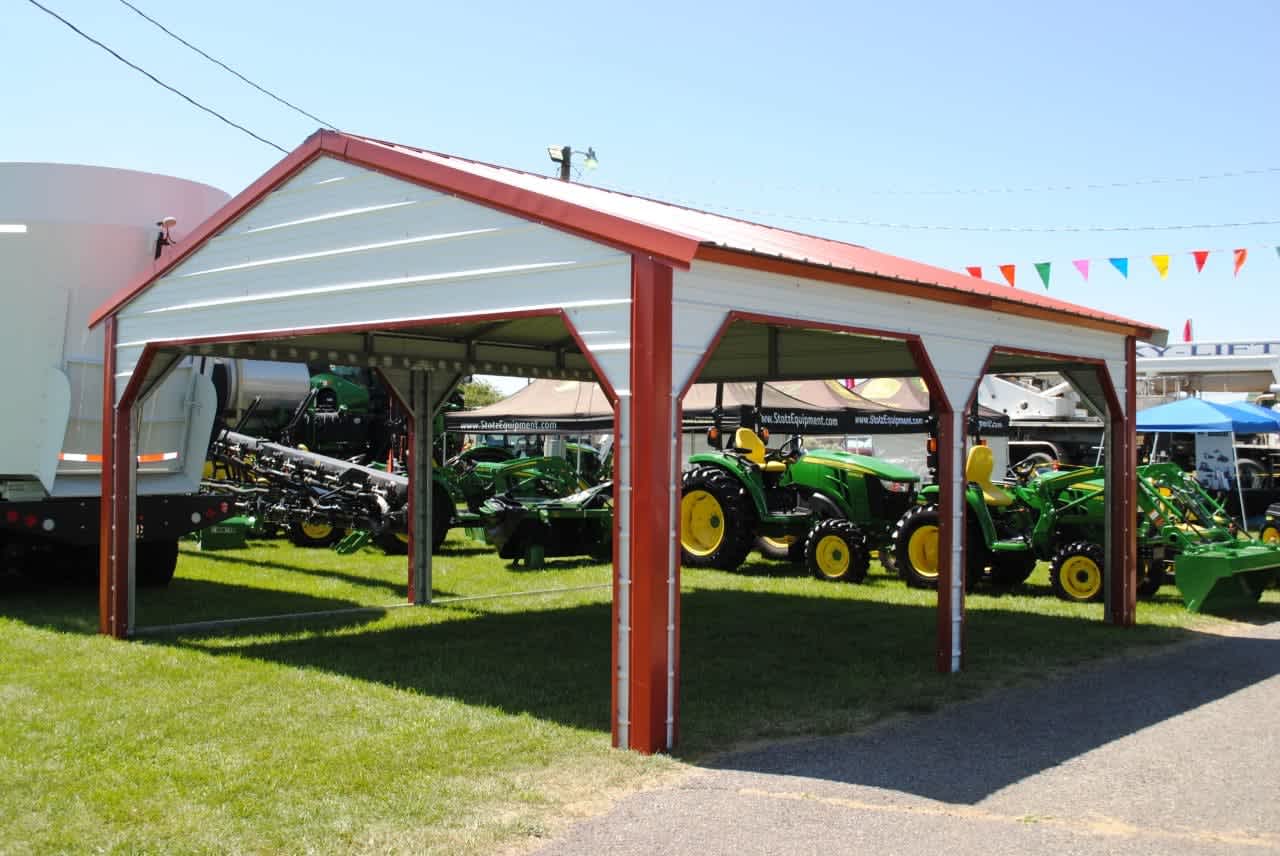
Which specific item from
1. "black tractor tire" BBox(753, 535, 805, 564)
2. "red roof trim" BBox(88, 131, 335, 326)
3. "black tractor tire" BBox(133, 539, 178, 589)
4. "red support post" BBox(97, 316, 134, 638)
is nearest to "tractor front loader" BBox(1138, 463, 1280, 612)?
"black tractor tire" BBox(753, 535, 805, 564)

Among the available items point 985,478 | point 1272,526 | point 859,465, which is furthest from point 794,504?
point 1272,526

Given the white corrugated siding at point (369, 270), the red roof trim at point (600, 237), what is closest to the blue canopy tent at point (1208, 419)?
the red roof trim at point (600, 237)

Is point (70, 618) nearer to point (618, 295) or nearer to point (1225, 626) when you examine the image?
point (618, 295)

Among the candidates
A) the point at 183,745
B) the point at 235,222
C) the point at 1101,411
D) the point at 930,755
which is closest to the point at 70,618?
the point at 235,222

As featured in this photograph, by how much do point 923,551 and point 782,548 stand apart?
9.14 feet

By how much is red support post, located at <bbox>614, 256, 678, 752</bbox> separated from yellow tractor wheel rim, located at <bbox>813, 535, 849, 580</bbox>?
23.6ft

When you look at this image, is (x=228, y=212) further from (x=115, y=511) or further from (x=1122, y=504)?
(x=1122, y=504)

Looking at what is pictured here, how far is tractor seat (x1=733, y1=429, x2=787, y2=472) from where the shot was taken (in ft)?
45.2

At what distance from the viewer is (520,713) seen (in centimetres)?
655

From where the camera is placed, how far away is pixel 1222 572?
10086 mm

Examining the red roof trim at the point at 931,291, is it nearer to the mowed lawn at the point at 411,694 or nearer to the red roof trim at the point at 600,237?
the red roof trim at the point at 600,237

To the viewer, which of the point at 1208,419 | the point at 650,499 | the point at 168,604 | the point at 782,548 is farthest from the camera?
the point at 1208,419

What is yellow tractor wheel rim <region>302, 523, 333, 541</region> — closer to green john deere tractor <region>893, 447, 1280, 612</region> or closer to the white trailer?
the white trailer

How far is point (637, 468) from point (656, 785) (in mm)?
1470
